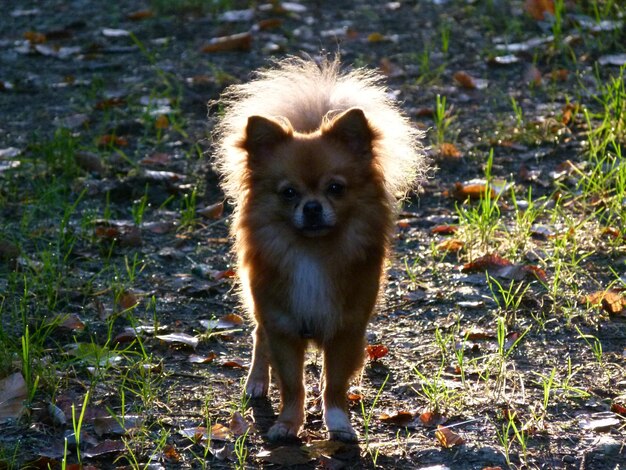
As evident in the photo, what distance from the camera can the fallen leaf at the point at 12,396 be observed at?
3.68m

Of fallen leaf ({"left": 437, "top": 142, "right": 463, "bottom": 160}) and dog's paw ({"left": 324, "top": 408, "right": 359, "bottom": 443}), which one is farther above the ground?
fallen leaf ({"left": 437, "top": 142, "right": 463, "bottom": 160})

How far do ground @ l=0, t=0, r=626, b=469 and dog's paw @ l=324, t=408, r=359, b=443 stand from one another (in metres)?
0.08

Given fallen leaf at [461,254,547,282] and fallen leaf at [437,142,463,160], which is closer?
fallen leaf at [461,254,547,282]

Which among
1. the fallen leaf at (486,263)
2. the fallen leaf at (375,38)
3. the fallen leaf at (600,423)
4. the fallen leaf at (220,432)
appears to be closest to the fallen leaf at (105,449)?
the fallen leaf at (220,432)

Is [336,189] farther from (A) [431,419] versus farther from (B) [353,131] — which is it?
(A) [431,419]

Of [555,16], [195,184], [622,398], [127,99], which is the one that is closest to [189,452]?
[622,398]

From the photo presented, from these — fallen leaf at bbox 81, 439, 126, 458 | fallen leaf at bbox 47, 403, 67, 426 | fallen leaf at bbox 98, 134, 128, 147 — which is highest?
fallen leaf at bbox 98, 134, 128, 147

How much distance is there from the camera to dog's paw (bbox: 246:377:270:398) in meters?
4.16

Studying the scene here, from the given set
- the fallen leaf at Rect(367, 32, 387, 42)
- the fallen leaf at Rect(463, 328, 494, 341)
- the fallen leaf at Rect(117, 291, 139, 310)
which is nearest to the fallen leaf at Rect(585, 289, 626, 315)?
the fallen leaf at Rect(463, 328, 494, 341)

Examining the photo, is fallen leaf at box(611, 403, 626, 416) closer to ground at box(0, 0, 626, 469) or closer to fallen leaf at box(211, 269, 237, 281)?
ground at box(0, 0, 626, 469)

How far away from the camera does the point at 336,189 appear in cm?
382

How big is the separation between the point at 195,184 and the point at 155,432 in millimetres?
2690

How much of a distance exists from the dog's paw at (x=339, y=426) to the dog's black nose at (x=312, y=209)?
724 millimetres

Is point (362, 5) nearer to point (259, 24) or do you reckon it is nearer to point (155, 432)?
point (259, 24)
